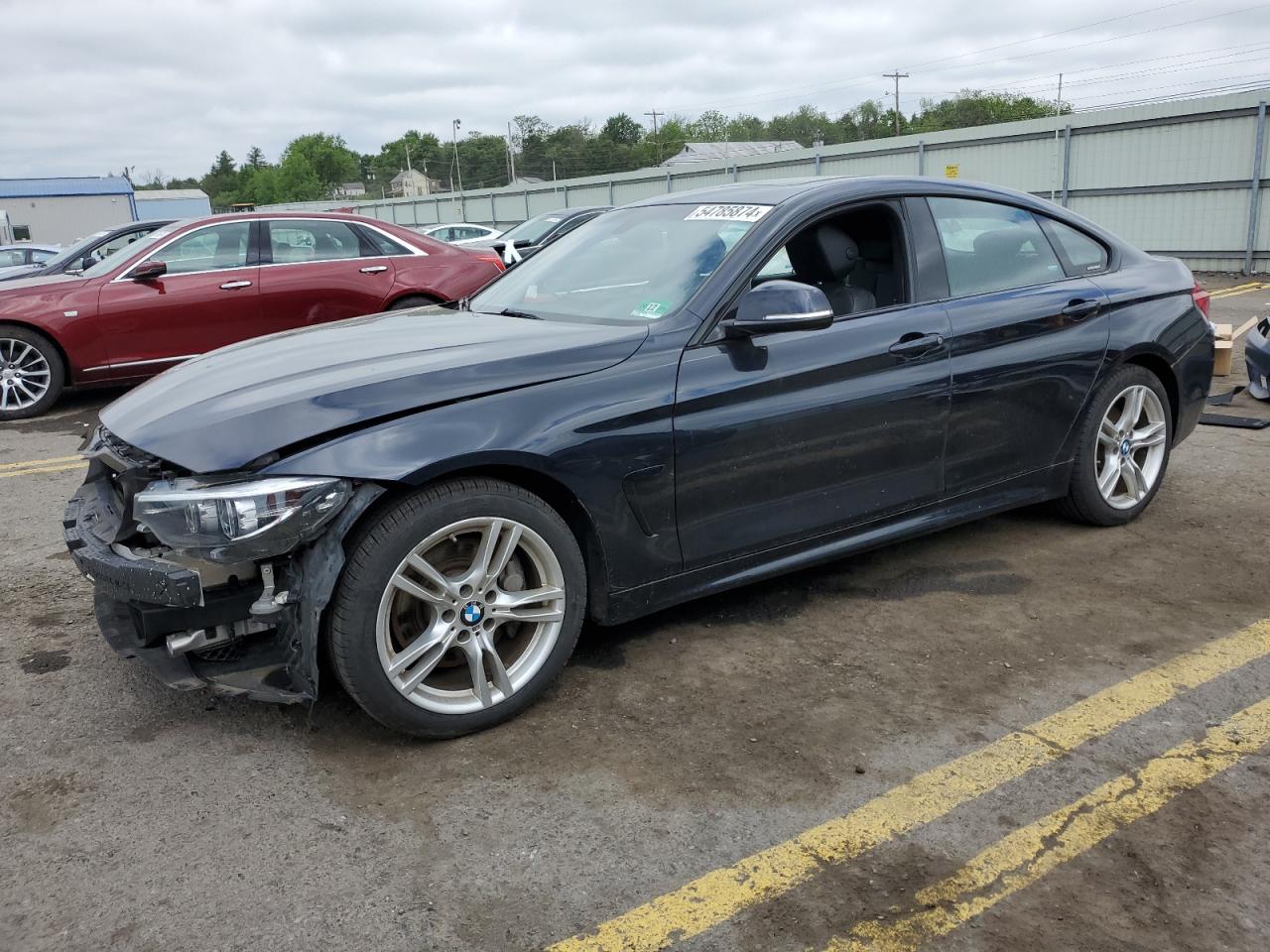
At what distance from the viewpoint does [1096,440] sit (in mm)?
4508

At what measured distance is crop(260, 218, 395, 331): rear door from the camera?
27.9 feet

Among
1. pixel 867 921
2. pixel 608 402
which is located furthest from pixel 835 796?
pixel 608 402

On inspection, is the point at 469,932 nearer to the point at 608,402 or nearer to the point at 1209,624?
the point at 608,402

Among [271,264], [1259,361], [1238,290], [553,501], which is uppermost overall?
[271,264]

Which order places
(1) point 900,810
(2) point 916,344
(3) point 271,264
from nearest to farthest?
1. (1) point 900,810
2. (2) point 916,344
3. (3) point 271,264

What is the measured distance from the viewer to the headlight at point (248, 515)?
266cm

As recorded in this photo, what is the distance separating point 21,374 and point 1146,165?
17559mm

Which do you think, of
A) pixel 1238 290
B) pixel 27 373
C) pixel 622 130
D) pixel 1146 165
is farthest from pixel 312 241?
pixel 622 130

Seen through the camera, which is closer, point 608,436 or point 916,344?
point 608,436

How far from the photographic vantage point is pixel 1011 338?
4.10 metres

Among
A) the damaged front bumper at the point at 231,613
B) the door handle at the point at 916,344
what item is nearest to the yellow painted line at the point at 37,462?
the damaged front bumper at the point at 231,613

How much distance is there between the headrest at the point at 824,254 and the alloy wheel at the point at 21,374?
685cm

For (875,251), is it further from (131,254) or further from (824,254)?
(131,254)

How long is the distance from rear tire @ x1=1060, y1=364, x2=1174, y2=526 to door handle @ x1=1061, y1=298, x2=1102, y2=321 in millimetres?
316
